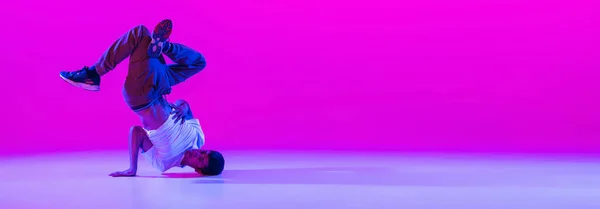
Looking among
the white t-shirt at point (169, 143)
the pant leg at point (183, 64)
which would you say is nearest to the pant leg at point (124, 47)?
the pant leg at point (183, 64)

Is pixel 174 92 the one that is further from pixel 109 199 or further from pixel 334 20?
pixel 109 199

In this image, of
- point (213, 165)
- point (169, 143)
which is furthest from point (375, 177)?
point (169, 143)

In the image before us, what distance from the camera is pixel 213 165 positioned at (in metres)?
4.43

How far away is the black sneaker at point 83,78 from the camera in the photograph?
13.4ft

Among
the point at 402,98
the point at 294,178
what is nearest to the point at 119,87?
the point at 402,98

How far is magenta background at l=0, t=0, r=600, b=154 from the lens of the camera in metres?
7.07

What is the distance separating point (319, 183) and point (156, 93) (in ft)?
3.98

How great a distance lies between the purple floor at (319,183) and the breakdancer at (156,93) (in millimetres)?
154

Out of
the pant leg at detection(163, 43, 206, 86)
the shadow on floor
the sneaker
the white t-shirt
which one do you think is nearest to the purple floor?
the shadow on floor

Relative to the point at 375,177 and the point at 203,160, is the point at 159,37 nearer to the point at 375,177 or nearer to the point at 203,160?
the point at 203,160

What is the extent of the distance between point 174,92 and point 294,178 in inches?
132

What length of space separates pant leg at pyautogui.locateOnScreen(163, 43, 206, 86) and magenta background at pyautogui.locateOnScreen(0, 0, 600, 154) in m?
2.52

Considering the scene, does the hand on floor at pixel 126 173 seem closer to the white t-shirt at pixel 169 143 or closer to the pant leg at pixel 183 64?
the white t-shirt at pixel 169 143

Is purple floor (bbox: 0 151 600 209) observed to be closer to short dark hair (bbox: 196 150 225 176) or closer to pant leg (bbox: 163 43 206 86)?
short dark hair (bbox: 196 150 225 176)
